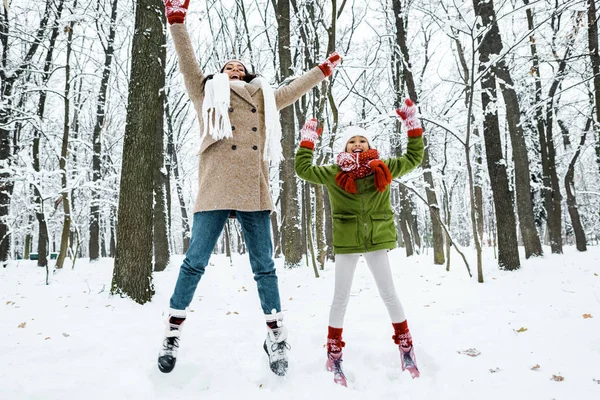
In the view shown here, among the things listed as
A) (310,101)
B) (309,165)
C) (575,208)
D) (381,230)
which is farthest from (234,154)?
(575,208)

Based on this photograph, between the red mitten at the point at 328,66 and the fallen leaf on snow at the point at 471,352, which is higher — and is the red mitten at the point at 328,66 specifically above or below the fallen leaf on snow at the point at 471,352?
above

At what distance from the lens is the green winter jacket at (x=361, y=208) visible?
2.51 metres

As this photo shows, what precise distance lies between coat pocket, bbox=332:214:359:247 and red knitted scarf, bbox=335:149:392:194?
0.19 meters

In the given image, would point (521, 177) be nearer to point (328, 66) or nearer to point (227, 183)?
point (328, 66)

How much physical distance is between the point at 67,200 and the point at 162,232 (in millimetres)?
2282

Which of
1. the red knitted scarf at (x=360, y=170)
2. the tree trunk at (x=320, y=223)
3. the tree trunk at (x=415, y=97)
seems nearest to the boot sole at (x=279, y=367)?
the red knitted scarf at (x=360, y=170)

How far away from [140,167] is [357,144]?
113 inches

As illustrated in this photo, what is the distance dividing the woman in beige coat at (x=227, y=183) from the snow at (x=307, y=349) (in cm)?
23

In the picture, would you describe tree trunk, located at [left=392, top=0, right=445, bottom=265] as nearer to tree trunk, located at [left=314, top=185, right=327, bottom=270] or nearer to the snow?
tree trunk, located at [left=314, top=185, right=327, bottom=270]

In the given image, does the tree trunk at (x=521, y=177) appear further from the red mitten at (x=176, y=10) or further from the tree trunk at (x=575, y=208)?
the red mitten at (x=176, y=10)

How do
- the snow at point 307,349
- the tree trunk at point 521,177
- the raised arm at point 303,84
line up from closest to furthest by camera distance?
1. the snow at point 307,349
2. the raised arm at point 303,84
3. the tree trunk at point 521,177

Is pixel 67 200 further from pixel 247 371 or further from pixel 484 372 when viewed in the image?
pixel 484 372

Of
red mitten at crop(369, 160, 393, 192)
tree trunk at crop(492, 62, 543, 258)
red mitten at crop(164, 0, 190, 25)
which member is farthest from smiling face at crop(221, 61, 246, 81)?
tree trunk at crop(492, 62, 543, 258)

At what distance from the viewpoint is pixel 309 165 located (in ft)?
8.90
